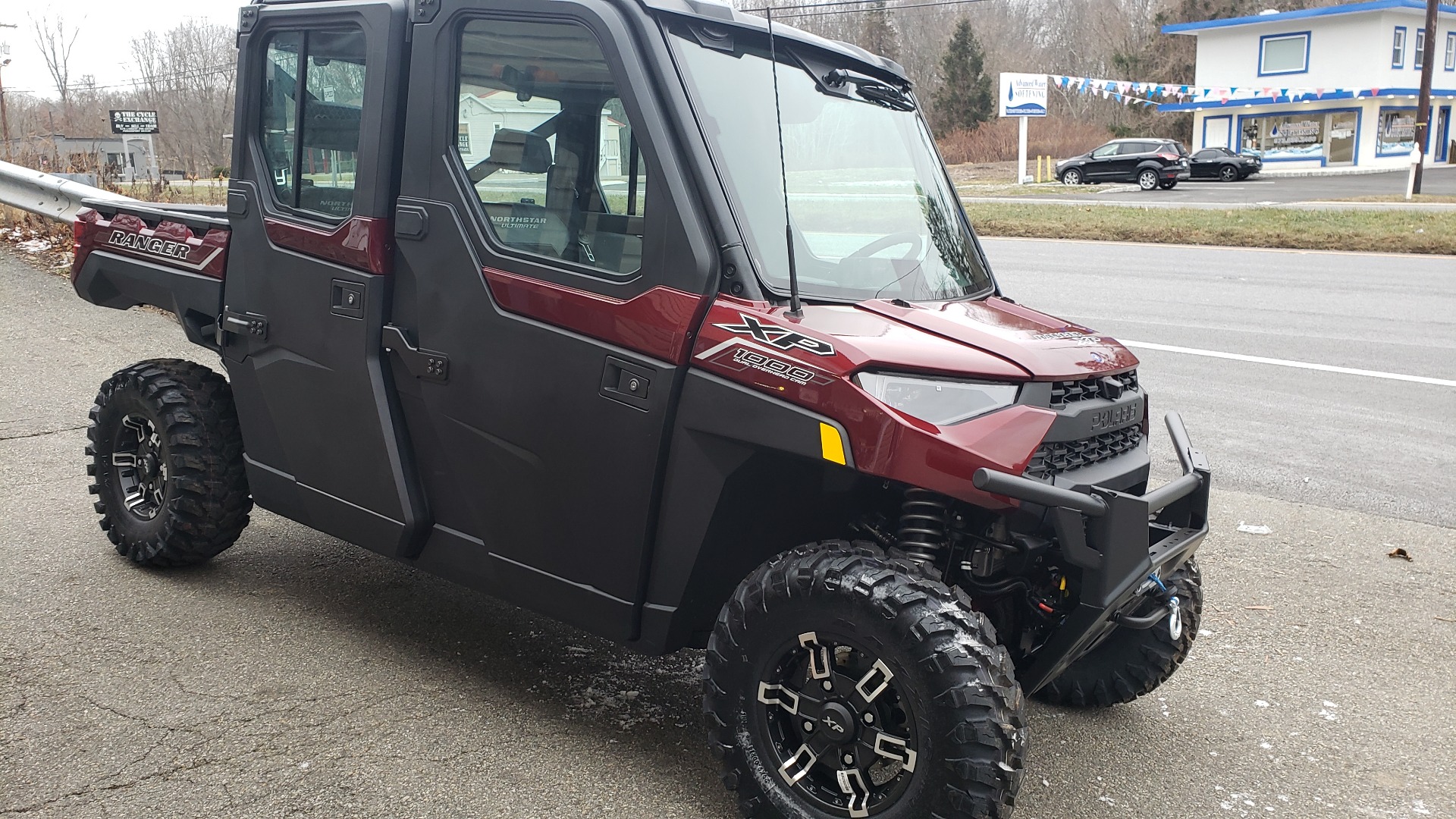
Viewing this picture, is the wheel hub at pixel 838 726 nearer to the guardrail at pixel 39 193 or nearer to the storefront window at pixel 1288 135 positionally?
the guardrail at pixel 39 193

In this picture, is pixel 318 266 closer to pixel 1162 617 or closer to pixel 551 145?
pixel 551 145

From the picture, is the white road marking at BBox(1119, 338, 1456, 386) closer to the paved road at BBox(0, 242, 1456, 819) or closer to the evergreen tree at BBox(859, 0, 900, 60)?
the paved road at BBox(0, 242, 1456, 819)

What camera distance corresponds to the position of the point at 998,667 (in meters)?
2.85

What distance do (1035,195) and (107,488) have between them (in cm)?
3251

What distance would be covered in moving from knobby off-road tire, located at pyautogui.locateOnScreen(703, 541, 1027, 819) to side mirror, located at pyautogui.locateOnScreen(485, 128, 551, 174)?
1.33 metres

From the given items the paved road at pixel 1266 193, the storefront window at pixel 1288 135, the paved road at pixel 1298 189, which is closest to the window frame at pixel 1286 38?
the storefront window at pixel 1288 135

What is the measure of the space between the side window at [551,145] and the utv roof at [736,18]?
9.1 inches

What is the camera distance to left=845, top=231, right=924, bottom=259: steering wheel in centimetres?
349

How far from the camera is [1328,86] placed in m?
48.7

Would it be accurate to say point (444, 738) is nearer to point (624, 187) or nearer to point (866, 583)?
point (866, 583)

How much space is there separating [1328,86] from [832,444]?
53201mm

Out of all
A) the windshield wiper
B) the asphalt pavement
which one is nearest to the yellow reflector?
the windshield wiper

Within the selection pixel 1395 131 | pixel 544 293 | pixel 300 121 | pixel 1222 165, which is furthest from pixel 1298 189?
pixel 544 293

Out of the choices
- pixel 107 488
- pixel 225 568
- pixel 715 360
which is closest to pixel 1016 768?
pixel 715 360
